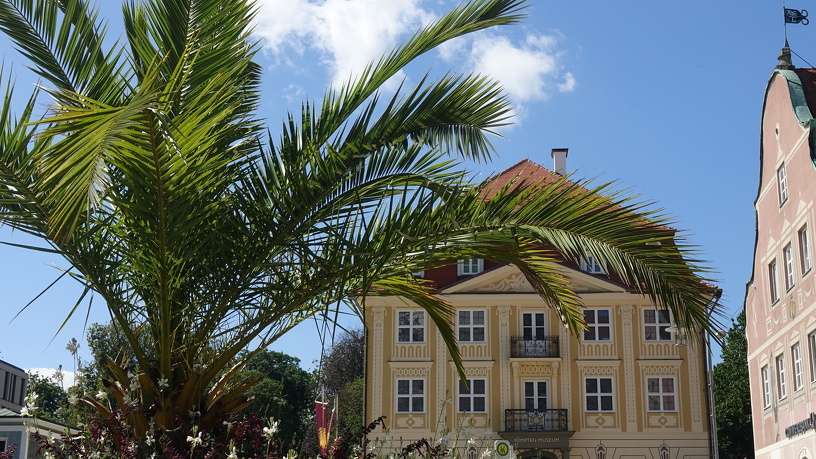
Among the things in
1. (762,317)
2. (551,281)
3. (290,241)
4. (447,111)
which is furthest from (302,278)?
(762,317)

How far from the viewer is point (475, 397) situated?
35.6 m

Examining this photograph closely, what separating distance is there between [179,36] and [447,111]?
1.77m

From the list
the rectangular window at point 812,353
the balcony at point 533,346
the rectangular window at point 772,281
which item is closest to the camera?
the rectangular window at point 812,353

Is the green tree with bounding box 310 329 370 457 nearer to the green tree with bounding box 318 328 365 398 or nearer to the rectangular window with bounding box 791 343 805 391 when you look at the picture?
the green tree with bounding box 318 328 365 398

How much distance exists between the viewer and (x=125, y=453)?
19.3 ft

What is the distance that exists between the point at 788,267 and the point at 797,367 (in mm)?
2579

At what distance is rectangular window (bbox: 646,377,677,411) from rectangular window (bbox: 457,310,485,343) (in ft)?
20.9

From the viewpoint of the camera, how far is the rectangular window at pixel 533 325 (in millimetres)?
36219

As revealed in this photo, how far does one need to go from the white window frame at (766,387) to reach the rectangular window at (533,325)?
10.4 m

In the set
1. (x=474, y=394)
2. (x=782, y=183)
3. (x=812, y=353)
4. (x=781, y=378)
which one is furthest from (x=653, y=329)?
(x=812, y=353)

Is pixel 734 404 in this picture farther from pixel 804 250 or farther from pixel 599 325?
pixel 804 250

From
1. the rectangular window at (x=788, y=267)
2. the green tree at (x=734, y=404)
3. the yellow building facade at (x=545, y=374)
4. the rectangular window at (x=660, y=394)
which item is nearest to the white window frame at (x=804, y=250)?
the rectangular window at (x=788, y=267)

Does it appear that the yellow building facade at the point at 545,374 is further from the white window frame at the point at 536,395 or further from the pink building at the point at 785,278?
the pink building at the point at 785,278

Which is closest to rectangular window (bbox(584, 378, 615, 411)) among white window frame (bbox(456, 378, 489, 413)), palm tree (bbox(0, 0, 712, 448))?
white window frame (bbox(456, 378, 489, 413))
